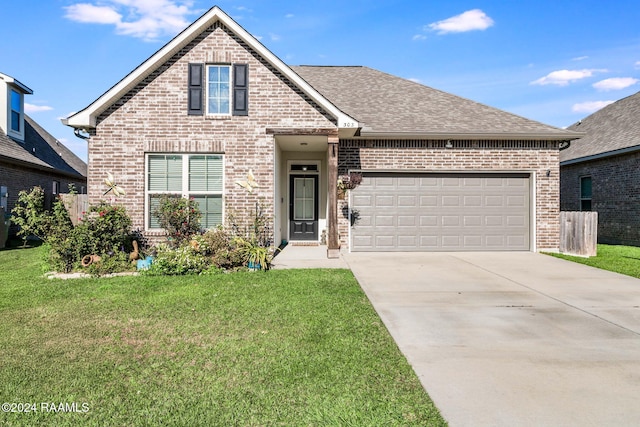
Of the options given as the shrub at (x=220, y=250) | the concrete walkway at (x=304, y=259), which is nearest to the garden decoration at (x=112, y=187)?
the shrub at (x=220, y=250)

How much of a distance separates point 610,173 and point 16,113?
80.6 feet

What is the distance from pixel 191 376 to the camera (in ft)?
11.2

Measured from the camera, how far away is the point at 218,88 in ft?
33.3

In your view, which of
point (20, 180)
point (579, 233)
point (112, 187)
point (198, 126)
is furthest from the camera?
point (20, 180)

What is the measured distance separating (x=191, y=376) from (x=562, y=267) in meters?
8.78

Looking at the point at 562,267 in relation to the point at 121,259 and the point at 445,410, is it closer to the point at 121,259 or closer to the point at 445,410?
the point at 445,410

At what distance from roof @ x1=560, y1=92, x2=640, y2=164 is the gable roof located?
1091 centimetres

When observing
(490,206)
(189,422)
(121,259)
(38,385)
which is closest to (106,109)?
(121,259)

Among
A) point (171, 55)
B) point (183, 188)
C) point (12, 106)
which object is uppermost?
point (12, 106)

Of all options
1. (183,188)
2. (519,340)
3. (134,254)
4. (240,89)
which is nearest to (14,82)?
(183,188)

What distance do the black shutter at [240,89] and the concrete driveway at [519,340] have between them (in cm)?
522

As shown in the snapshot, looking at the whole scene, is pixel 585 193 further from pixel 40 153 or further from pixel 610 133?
pixel 40 153

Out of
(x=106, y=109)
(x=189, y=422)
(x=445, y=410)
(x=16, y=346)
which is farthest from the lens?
(x=106, y=109)

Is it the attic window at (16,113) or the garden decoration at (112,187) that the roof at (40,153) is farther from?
the garden decoration at (112,187)
